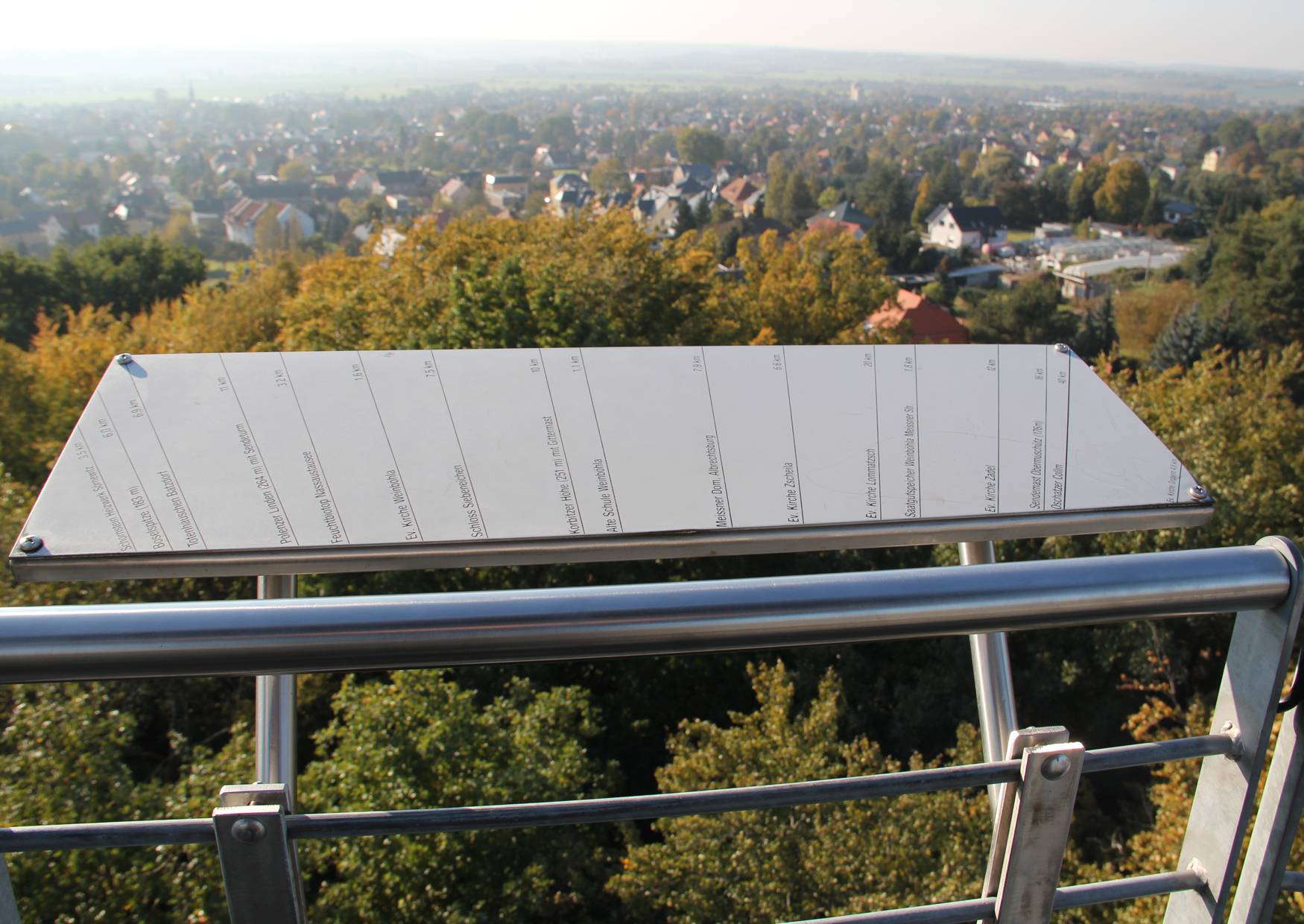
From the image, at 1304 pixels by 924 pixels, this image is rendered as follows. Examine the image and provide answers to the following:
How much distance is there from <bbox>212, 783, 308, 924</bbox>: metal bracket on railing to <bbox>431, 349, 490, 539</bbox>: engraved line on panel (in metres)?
0.52

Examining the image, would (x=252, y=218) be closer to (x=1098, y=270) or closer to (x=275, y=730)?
(x=1098, y=270)

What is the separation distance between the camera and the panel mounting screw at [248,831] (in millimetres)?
1016

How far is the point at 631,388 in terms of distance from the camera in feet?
5.55

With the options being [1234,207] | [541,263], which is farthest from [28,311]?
[1234,207]

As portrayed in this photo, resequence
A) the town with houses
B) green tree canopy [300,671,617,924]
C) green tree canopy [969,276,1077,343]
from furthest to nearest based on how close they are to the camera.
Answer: the town with houses, green tree canopy [969,276,1077,343], green tree canopy [300,671,617,924]

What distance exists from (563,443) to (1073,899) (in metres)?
1.06

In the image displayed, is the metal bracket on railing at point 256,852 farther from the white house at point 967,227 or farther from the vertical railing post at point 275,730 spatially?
the white house at point 967,227

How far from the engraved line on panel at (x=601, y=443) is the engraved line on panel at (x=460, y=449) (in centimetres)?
22

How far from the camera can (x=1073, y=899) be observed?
3.97 feet

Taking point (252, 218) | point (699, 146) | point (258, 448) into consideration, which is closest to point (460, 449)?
point (258, 448)

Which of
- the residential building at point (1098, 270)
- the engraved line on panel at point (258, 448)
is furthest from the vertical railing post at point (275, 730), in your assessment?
the residential building at point (1098, 270)

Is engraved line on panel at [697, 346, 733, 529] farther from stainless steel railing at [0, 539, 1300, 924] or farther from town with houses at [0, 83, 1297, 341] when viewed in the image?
town with houses at [0, 83, 1297, 341]

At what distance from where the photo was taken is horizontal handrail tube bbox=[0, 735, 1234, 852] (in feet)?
3.29

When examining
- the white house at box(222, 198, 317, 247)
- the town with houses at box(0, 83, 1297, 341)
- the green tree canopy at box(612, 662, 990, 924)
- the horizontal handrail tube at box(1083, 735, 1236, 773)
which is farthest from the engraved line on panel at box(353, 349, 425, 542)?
the white house at box(222, 198, 317, 247)
